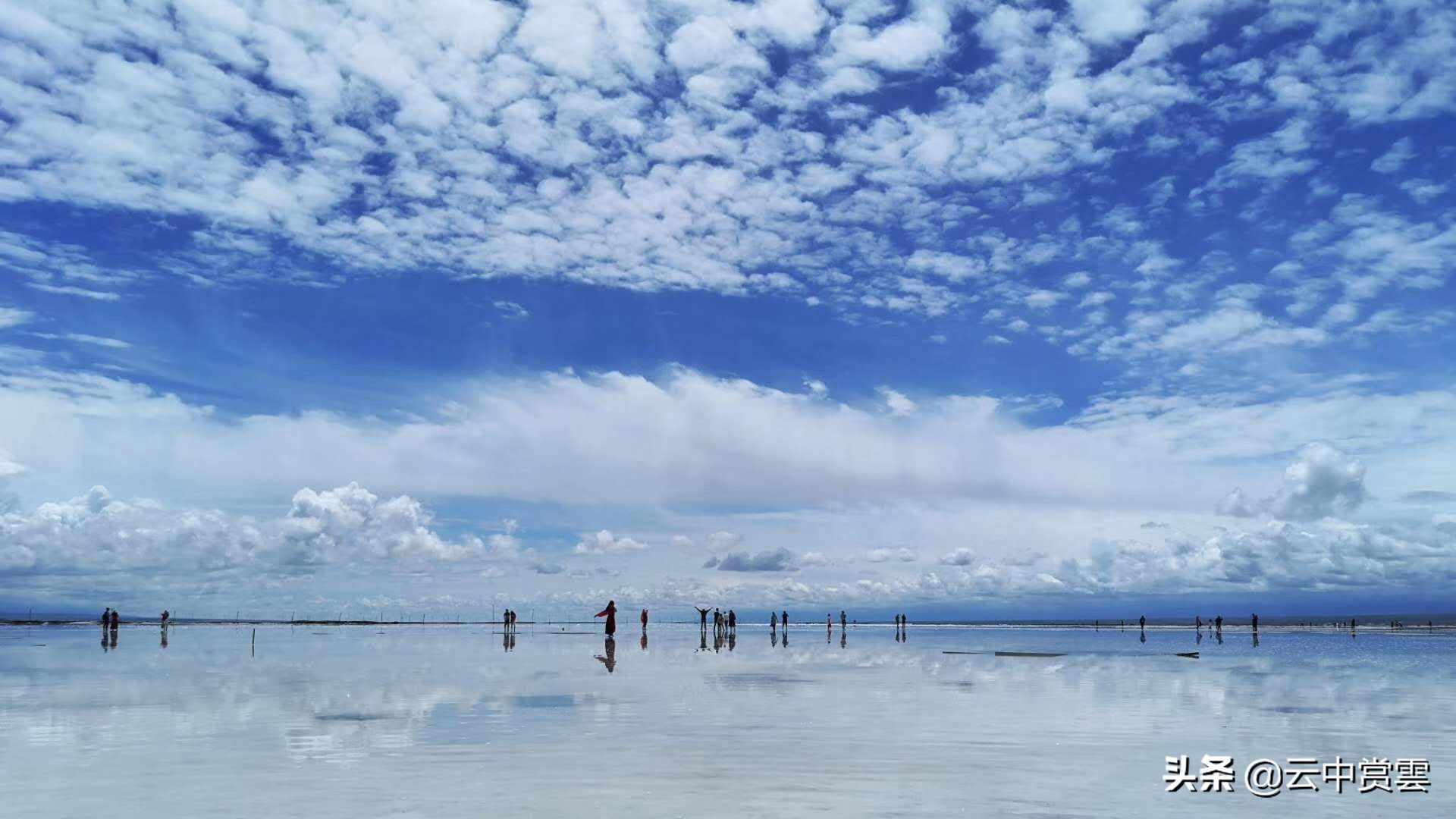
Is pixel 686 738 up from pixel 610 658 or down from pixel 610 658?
up

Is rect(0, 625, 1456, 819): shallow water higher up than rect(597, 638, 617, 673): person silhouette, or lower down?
higher up

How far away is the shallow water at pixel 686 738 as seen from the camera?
1370 cm

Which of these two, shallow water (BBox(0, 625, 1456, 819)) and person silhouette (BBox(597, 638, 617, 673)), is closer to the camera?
shallow water (BBox(0, 625, 1456, 819))

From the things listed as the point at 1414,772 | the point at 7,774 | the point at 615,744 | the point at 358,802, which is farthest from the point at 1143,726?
the point at 7,774

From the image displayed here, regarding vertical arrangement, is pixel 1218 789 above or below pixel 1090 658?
above

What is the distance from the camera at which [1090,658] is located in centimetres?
4994

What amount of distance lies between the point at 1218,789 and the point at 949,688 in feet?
54.4

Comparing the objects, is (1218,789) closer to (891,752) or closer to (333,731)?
(891,752)

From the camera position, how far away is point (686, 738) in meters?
19.4

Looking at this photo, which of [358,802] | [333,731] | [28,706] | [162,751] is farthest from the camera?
[28,706]

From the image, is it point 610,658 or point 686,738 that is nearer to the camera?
point 686,738

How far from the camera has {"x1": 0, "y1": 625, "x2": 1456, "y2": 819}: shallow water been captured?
1370cm

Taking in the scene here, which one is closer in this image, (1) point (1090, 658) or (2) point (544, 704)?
(2) point (544, 704)

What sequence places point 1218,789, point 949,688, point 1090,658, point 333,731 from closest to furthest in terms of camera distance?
point 1218,789 → point 333,731 → point 949,688 → point 1090,658
